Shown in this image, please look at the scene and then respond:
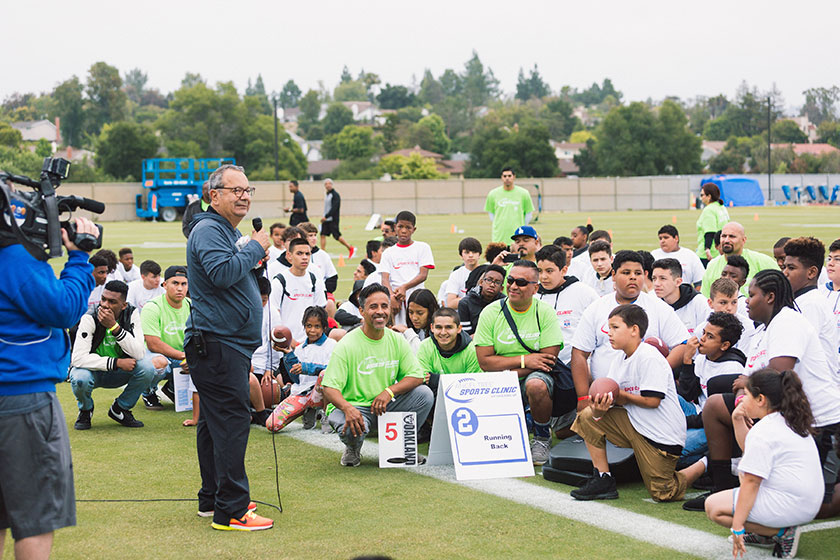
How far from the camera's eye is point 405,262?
A: 465 inches

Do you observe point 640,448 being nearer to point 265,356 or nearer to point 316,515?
point 316,515

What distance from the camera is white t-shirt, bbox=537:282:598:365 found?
8.36 metres

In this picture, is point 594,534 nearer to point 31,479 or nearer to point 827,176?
point 31,479

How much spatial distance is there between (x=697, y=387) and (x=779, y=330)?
1683 millimetres

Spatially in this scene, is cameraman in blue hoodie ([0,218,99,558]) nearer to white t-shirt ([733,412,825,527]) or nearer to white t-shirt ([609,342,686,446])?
white t-shirt ([733,412,825,527])

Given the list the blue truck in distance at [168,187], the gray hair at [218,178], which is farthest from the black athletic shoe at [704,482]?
the blue truck in distance at [168,187]

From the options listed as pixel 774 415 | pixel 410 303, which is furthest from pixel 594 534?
pixel 410 303

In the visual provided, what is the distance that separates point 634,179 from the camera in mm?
64875

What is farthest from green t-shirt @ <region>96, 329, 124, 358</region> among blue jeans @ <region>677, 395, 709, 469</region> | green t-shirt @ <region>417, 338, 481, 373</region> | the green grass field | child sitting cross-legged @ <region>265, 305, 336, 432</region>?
blue jeans @ <region>677, 395, 709, 469</region>

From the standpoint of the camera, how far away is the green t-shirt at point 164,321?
8984 millimetres

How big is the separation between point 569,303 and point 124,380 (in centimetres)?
412

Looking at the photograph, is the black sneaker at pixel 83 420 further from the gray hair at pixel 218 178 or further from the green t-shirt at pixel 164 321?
the gray hair at pixel 218 178

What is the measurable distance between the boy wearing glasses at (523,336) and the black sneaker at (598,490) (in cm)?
114

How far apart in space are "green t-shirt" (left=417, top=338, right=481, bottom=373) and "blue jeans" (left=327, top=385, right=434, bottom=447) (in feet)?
1.51
